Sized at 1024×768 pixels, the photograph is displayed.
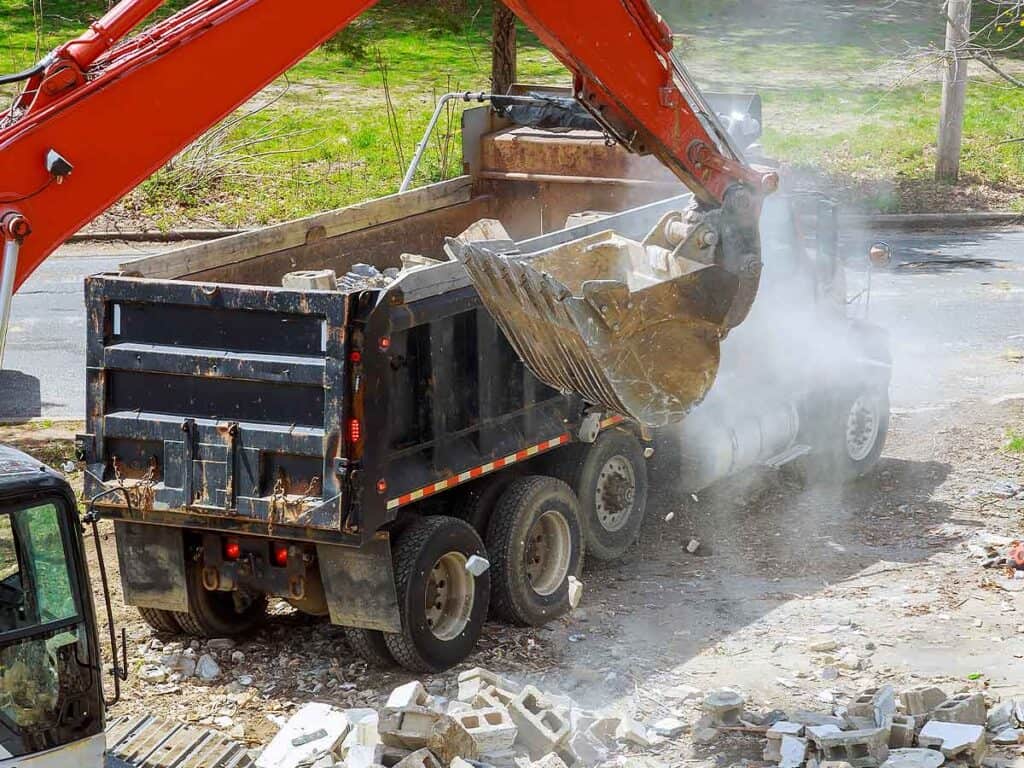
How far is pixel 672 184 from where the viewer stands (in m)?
11.3

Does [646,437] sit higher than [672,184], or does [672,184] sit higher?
[672,184]

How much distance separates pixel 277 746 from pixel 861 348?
20.8 ft

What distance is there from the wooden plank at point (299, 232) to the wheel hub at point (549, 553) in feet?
8.37

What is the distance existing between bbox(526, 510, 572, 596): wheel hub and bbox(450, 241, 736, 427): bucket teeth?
0.94 meters

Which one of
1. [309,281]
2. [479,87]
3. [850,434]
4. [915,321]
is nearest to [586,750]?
[309,281]

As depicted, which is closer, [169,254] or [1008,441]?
[169,254]

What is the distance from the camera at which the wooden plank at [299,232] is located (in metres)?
8.83

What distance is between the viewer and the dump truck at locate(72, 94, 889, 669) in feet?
25.0

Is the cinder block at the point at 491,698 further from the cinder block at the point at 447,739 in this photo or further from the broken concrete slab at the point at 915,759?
the broken concrete slab at the point at 915,759

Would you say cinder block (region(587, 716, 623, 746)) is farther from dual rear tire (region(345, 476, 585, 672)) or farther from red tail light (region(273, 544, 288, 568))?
red tail light (region(273, 544, 288, 568))

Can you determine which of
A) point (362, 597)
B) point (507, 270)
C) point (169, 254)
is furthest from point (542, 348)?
point (169, 254)

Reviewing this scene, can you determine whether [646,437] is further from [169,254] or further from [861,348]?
[169,254]

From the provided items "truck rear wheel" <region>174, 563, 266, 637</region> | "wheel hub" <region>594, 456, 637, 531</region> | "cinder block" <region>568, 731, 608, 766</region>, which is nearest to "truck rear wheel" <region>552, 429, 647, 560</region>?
"wheel hub" <region>594, 456, 637, 531</region>

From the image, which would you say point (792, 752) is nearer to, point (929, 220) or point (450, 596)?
point (450, 596)
